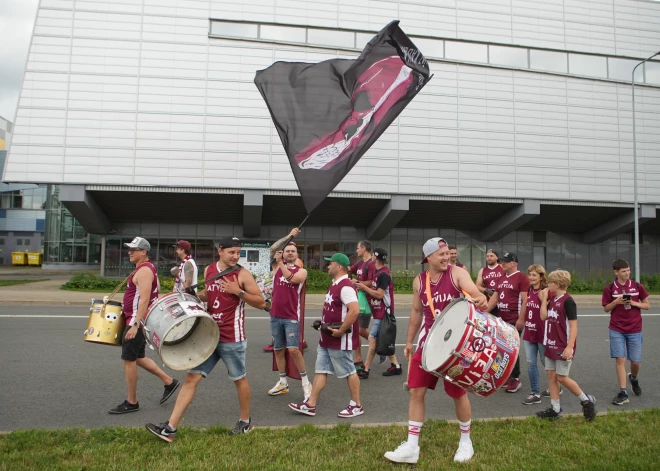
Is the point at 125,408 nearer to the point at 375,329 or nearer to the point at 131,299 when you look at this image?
the point at 131,299

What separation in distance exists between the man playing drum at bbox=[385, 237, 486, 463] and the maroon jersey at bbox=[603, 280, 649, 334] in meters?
3.21

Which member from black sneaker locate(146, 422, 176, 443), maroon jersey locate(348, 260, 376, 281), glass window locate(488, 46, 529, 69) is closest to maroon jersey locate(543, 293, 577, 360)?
maroon jersey locate(348, 260, 376, 281)

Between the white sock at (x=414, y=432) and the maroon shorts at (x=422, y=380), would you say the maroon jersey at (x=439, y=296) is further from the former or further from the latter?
the white sock at (x=414, y=432)

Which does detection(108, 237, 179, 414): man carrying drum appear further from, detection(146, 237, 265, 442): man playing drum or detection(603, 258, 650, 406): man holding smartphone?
detection(603, 258, 650, 406): man holding smartphone

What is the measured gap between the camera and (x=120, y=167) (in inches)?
951

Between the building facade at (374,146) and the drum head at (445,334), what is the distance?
21590 mm

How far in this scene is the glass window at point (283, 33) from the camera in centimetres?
2578

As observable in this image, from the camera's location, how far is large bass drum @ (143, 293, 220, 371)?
13.1 feet

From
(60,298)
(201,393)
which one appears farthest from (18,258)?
(201,393)

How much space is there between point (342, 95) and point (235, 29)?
Answer: 2245cm

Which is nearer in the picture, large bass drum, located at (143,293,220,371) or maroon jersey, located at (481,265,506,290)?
large bass drum, located at (143,293,220,371)

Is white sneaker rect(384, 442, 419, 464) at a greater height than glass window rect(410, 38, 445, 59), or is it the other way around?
glass window rect(410, 38, 445, 59)

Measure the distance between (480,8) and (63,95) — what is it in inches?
918

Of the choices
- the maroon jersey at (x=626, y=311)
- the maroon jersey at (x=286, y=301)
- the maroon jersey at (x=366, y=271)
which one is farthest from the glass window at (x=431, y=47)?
the maroon jersey at (x=286, y=301)
